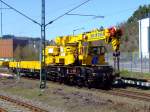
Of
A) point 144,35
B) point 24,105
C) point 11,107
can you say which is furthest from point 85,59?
point 144,35

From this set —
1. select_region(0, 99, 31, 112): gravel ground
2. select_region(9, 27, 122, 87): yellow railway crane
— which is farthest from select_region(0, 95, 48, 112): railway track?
select_region(9, 27, 122, 87): yellow railway crane

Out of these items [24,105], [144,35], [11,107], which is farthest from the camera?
[144,35]

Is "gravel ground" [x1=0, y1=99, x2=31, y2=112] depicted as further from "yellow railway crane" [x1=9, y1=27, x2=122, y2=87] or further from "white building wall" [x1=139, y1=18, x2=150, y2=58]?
"white building wall" [x1=139, y1=18, x2=150, y2=58]

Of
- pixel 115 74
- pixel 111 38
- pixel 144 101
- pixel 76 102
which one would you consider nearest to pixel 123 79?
pixel 115 74

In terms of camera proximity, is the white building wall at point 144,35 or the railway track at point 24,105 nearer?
the railway track at point 24,105

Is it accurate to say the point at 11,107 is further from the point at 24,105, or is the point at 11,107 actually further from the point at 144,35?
the point at 144,35

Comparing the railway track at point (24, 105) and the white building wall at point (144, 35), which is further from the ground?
the white building wall at point (144, 35)

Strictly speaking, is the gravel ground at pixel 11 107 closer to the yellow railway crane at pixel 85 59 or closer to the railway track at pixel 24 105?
the railway track at pixel 24 105

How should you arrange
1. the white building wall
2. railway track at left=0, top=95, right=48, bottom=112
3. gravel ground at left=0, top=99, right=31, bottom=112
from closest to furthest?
railway track at left=0, top=95, right=48, bottom=112, gravel ground at left=0, top=99, right=31, bottom=112, the white building wall

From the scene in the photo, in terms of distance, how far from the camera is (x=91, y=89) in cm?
3212

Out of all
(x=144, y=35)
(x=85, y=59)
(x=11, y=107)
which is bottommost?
(x=11, y=107)

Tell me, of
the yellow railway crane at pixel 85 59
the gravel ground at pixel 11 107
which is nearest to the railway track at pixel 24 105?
the gravel ground at pixel 11 107

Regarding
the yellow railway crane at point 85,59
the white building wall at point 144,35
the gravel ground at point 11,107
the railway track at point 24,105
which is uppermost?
the white building wall at point 144,35

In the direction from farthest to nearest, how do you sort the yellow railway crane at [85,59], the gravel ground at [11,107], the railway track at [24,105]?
the yellow railway crane at [85,59] → the gravel ground at [11,107] → the railway track at [24,105]
